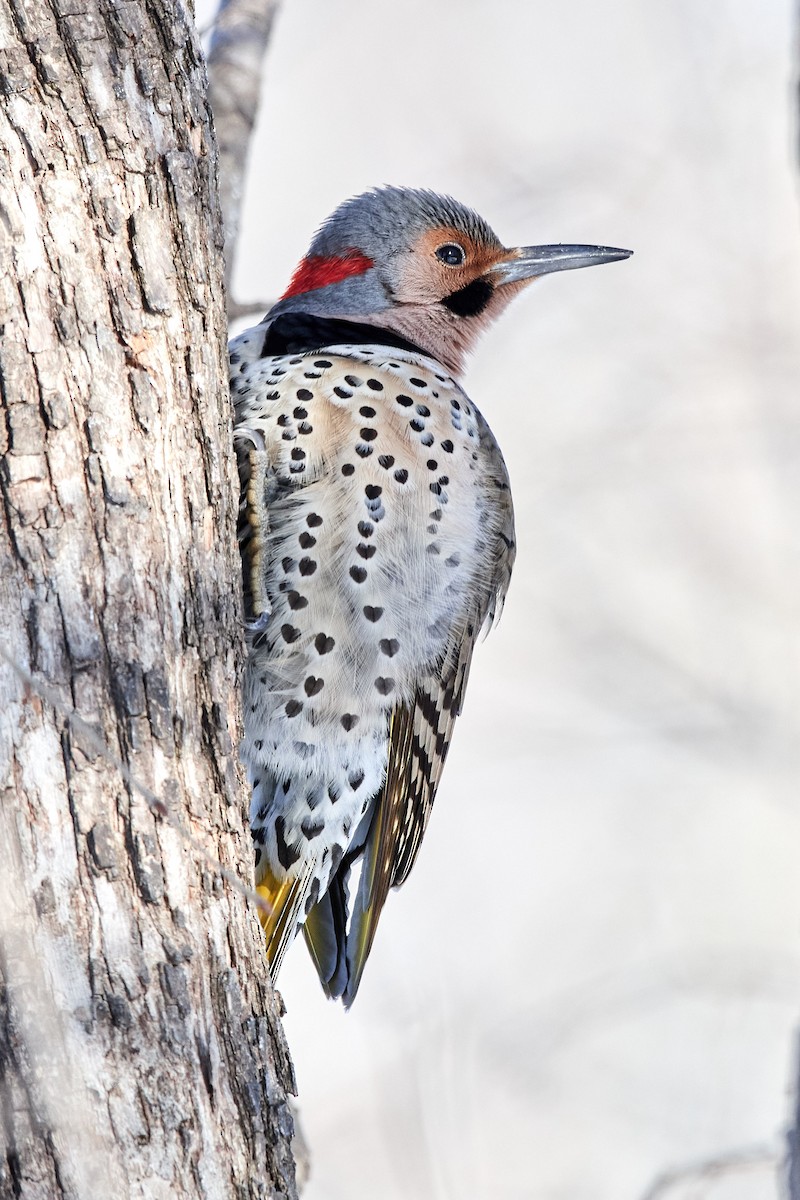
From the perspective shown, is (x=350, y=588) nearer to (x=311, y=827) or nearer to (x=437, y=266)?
(x=311, y=827)

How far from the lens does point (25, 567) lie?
1596 mm

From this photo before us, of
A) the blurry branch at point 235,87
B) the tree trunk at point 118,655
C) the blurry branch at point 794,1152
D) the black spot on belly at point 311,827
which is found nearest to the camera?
the tree trunk at point 118,655

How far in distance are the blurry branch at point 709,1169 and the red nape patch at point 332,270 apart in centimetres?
230

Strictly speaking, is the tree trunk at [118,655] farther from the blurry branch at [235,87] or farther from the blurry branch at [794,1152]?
the blurry branch at [235,87]

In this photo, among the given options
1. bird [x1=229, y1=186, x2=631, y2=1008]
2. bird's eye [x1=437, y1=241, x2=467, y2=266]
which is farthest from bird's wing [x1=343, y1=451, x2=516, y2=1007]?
bird's eye [x1=437, y1=241, x2=467, y2=266]

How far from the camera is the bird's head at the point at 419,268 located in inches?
135

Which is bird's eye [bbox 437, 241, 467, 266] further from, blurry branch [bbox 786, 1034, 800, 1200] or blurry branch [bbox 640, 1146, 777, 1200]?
blurry branch [bbox 640, 1146, 777, 1200]

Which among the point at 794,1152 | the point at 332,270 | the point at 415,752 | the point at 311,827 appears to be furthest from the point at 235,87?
the point at 794,1152

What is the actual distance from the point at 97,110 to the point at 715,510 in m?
4.90

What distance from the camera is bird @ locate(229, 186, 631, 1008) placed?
2584 mm

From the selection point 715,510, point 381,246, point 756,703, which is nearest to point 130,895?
point 381,246

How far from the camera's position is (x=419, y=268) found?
11.5 feet

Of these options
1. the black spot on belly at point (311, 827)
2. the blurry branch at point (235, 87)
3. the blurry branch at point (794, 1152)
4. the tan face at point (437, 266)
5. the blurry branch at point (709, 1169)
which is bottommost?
the blurry branch at point (709, 1169)

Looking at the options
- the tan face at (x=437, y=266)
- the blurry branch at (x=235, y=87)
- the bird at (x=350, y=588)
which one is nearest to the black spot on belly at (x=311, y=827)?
the bird at (x=350, y=588)
